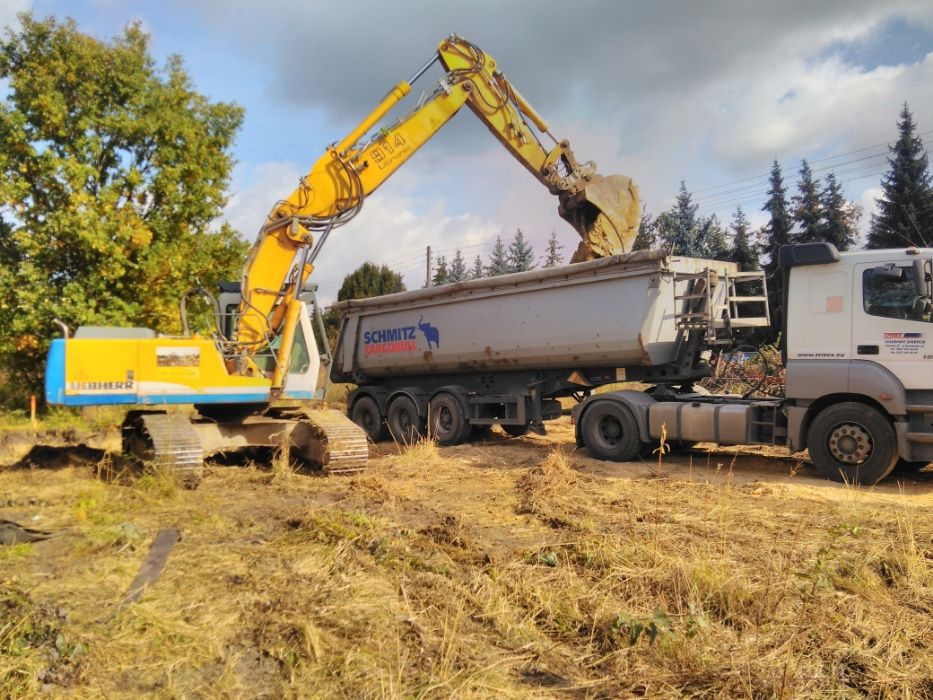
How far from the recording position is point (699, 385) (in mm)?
11172

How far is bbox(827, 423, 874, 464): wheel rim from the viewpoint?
802cm

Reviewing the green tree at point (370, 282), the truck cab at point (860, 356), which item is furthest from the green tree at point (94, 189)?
the green tree at point (370, 282)

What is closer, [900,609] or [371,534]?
[900,609]

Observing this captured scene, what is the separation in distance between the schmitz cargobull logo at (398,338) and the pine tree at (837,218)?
2856cm

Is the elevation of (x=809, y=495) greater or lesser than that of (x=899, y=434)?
lesser

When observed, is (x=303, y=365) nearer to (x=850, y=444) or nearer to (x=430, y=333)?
(x=430, y=333)

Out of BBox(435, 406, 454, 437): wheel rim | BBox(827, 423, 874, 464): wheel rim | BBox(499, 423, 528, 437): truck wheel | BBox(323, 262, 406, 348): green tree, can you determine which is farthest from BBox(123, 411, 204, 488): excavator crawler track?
BBox(323, 262, 406, 348): green tree

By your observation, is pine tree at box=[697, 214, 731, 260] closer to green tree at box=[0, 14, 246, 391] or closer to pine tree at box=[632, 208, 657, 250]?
pine tree at box=[632, 208, 657, 250]

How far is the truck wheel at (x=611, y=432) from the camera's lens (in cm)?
996

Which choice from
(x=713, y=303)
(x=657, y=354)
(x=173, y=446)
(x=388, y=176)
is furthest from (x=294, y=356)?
(x=713, y=303)

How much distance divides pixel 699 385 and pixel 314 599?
8352 millimetres

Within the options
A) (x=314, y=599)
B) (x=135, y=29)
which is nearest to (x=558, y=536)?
(x=314, y=599)

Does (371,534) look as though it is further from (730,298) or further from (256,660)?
(730,298)

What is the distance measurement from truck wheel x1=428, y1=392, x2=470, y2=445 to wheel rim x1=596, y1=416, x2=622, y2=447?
112 inches
